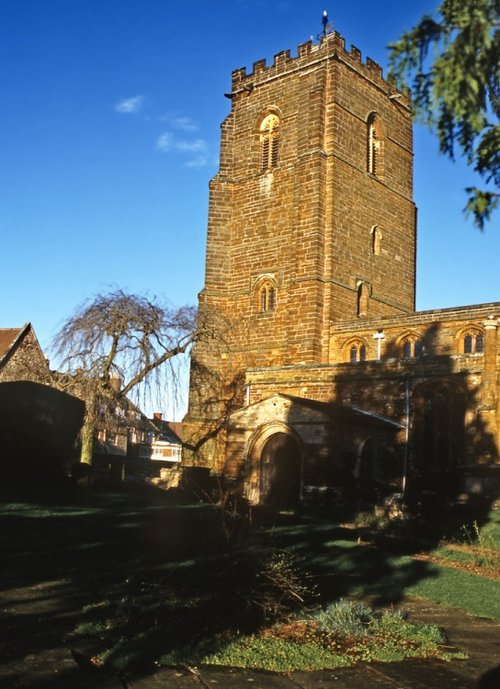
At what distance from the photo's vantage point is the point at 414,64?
212 inches

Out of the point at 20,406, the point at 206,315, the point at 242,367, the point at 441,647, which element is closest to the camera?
the point at 441,647

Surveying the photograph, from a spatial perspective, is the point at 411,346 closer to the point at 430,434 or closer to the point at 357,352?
the point at 357,352

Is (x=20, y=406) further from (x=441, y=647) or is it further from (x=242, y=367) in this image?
(x=242, y=367)

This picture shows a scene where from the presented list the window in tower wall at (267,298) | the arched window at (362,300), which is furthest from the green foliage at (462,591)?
the arched window at (362,300)

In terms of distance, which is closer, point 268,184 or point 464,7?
point 464,7

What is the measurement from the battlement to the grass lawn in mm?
26844

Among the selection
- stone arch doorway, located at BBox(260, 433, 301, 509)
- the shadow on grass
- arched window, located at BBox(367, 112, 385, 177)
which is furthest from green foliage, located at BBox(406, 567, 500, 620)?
arched window, located at BBox(367, 112, 385, 177)

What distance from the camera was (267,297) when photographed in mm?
33906

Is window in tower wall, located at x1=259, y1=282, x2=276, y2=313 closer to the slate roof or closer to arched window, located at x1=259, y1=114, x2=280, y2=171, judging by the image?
arched window, located at x1=259, y1=114, x2=280, y2=171

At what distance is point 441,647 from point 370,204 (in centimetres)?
3057

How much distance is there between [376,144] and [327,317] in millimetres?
10851

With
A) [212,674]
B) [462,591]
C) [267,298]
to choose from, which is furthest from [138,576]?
[267,298]

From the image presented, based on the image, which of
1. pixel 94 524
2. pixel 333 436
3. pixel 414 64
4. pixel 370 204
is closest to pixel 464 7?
pixel 414 64

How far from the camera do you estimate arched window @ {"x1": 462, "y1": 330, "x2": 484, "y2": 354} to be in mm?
28297
